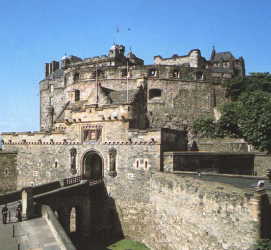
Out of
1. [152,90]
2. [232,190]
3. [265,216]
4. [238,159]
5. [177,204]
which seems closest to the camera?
[265,216]

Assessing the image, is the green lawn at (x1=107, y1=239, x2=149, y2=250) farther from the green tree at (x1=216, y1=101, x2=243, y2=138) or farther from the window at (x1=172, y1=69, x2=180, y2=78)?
the window at (x1=172, y1=69, x2=180, y2=78)

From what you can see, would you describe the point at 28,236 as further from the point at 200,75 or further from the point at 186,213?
the point at 200,75

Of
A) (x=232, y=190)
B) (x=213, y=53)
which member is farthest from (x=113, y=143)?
(x=213, y=53)

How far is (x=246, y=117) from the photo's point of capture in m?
29.5

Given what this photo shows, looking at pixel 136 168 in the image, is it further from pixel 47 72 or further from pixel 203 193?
pixel 47 72

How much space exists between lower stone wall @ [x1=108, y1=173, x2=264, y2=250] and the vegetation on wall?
1082cm

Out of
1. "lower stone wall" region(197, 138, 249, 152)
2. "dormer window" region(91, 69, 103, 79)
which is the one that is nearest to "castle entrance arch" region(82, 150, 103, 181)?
"lower stone wall" region(197, 138, 249, 152)

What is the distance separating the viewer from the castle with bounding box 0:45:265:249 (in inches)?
596

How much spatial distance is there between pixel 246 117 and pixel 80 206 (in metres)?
16.4

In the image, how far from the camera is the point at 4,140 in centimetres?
3359

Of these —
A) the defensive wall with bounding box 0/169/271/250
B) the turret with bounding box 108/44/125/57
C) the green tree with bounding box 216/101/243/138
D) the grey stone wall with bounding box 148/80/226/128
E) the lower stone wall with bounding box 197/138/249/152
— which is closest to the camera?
the defensive wall with bounding box 0/169/271/250

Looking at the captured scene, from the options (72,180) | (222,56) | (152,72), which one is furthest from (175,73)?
(222,56)

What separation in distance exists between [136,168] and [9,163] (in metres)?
15.5

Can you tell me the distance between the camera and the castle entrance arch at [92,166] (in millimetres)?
26845
